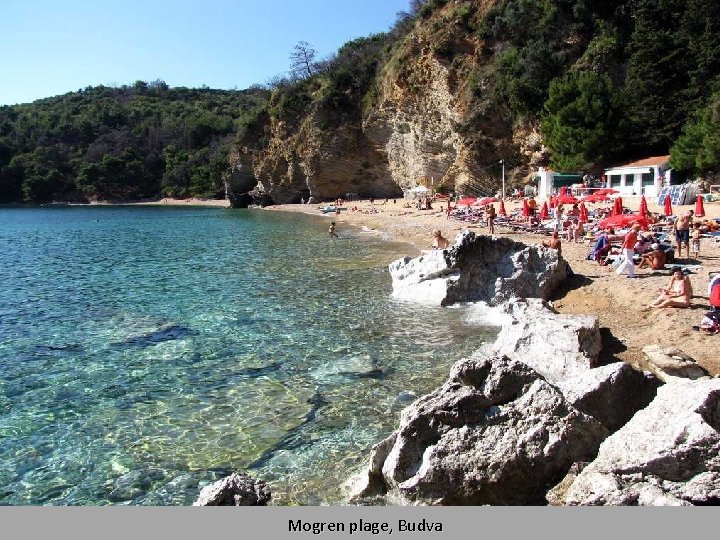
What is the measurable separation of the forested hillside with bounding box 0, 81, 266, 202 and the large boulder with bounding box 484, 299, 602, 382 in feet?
291

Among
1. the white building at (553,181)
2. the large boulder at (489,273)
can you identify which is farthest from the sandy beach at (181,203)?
the large boulder at (489,273)

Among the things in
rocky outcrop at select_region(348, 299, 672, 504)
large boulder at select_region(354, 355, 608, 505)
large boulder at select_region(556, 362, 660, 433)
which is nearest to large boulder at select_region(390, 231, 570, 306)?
large boulder at select_region(556, 362, 660, 433)

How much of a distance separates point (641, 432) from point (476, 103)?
150 ft

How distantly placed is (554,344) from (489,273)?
5.63 metres

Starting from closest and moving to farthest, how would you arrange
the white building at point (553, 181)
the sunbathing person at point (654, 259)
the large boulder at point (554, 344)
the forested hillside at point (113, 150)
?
the large boulder at point (554, 344), the sunbathing person at point (654, 259), the white building at point (553, 181), the forested hillside at point (113, 150)

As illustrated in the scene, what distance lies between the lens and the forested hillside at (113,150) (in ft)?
331

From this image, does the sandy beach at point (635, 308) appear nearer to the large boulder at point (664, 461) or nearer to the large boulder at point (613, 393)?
the large boulder at point (613, 393)

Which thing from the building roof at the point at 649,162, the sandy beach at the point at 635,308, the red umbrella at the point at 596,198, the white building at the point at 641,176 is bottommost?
the sandy beach at the point at 635,308

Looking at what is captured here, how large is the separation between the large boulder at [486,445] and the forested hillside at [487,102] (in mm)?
30258

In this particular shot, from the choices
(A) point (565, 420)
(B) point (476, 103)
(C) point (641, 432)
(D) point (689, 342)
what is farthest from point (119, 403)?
(B) point (476, 103)

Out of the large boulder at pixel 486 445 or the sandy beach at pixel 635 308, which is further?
the sandy beach at pixel 635 308

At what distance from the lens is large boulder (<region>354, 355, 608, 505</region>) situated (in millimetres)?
5059
